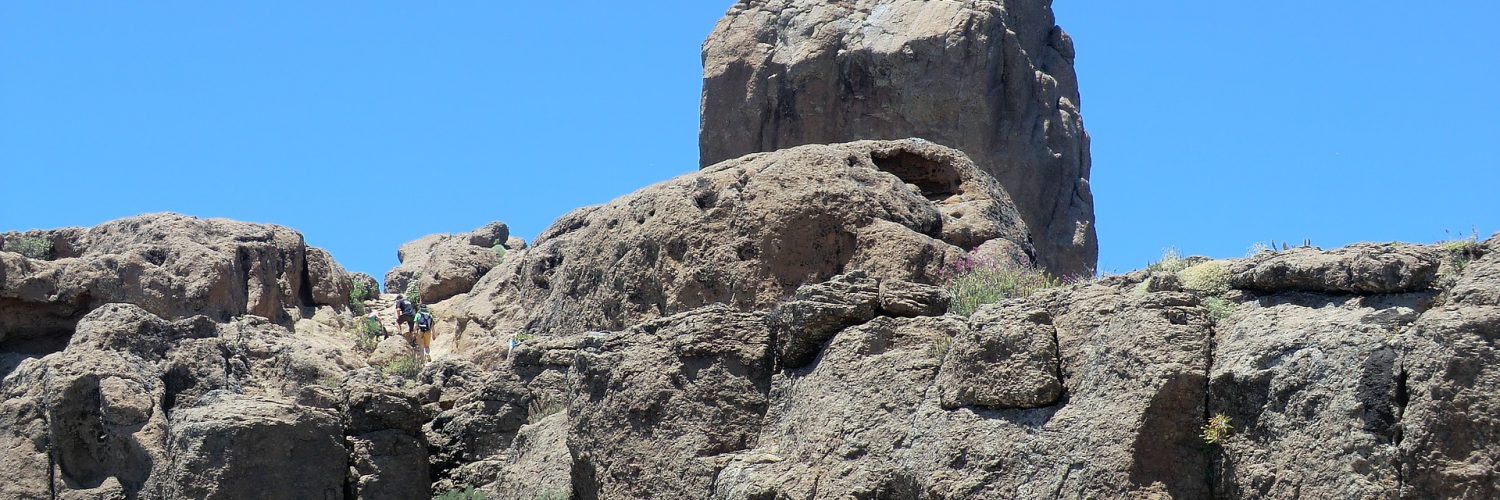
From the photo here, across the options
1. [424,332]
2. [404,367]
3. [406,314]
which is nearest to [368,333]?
[406,314]

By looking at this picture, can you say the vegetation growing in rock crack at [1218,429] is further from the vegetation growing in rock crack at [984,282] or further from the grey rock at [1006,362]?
the vegetation growing in rock crack at [984,282]

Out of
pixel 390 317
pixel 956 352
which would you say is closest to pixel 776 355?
pixel 956 352

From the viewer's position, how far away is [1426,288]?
10016 mm

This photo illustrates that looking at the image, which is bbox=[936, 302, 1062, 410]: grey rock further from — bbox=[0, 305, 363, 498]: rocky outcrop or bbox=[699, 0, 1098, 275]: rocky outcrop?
bbox=[699, 0, 1098, 275]: rocky outcrop

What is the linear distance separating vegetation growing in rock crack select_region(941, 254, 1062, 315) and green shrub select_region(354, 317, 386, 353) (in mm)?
9802

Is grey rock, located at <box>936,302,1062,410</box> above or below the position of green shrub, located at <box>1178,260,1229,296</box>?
below

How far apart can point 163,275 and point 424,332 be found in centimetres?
333

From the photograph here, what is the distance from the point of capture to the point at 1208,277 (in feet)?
37.6

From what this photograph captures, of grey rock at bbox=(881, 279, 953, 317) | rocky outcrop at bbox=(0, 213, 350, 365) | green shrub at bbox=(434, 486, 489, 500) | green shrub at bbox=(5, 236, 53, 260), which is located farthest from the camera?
green shrub at bbox=(5, 236, 53, 260)

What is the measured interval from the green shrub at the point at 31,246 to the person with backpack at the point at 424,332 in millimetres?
5113

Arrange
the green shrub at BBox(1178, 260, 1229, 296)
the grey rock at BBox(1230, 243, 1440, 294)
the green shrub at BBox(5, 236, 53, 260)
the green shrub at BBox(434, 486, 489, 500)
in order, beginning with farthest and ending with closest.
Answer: the green shrub at BBox(5, 236, 53, 260)
the green shrub at BBox(434, 486, 489, 500)
the green shrub at BBox(1178, 260, 1229, 296)
the grey rock at BBox(1230, 243, 1440, 294)

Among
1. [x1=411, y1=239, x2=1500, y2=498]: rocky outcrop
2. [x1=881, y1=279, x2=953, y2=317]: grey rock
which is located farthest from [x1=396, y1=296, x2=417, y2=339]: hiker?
[x1=881, y1=279, x2=953, y2=317]: grey rock

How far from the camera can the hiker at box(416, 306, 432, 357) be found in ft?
77.8

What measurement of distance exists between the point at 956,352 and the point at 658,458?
271cm
